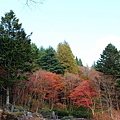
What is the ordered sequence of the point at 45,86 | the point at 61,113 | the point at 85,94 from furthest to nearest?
the point at 45,86
the point at 85,94
the point at 61,113

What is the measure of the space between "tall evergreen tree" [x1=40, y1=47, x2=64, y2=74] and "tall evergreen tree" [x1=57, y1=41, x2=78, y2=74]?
86 cm

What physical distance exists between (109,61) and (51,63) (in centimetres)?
787

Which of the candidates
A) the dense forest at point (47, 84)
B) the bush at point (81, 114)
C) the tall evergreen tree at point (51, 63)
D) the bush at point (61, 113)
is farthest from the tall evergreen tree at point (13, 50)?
the tall evergreen tree at point (51, 63)

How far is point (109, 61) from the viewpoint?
22531 mm

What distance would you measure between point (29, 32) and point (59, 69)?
9092 millimetres

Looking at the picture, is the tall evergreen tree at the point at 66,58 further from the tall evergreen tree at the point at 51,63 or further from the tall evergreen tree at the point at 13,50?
the tall evergreen tree at the point at 13,50

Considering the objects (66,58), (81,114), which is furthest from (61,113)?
(66,58)

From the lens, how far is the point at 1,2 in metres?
5.66

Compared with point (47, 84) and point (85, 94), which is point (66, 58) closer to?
point (47, 84)

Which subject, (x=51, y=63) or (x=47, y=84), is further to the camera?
(x=51, y=63)

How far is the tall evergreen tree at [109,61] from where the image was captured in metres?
21.7

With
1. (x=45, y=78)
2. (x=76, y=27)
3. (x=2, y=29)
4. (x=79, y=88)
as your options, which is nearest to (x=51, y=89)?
(x=45, y=78)

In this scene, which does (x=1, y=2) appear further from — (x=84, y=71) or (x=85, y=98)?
(x=84, y=71)

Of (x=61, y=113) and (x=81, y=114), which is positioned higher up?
(x=61, y=113)
